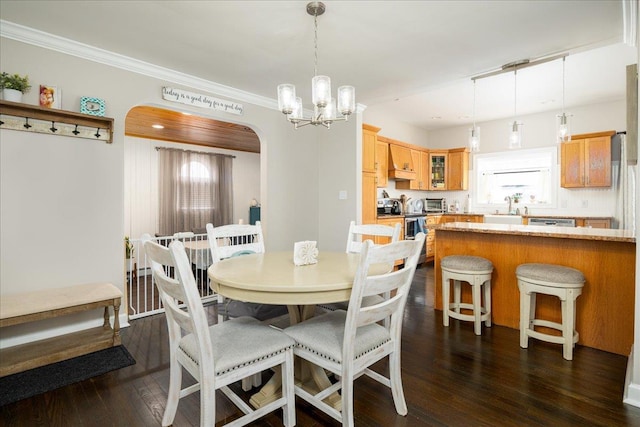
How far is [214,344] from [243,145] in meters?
5.92

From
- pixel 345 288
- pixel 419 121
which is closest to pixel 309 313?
pixel 345 288

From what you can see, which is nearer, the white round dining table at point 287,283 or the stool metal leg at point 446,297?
the white round dining table at point 287,283

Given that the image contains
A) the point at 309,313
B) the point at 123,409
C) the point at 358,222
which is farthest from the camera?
the point at 358,222

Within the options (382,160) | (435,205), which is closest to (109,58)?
(382,160)

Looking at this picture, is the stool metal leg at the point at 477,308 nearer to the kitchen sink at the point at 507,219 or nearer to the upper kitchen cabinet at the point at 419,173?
the kitchen sink at the point at 507,219

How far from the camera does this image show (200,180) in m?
6.83

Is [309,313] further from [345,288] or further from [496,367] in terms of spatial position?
[496,367]

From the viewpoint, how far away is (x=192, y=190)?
6.68 metres

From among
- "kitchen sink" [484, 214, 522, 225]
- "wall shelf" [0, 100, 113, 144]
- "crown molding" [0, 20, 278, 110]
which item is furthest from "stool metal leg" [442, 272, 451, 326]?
"wall shelf" [0, 100, 113, 144]

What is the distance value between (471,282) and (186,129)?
191 inches

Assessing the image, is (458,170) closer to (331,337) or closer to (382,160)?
(382,160)

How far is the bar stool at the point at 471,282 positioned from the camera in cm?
288

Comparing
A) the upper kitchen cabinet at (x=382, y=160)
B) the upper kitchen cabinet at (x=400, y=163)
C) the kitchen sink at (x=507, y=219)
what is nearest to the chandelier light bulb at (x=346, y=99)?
the upper kitchen cabinet at (x=382, y=160)

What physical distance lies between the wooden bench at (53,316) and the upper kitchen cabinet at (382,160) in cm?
391
